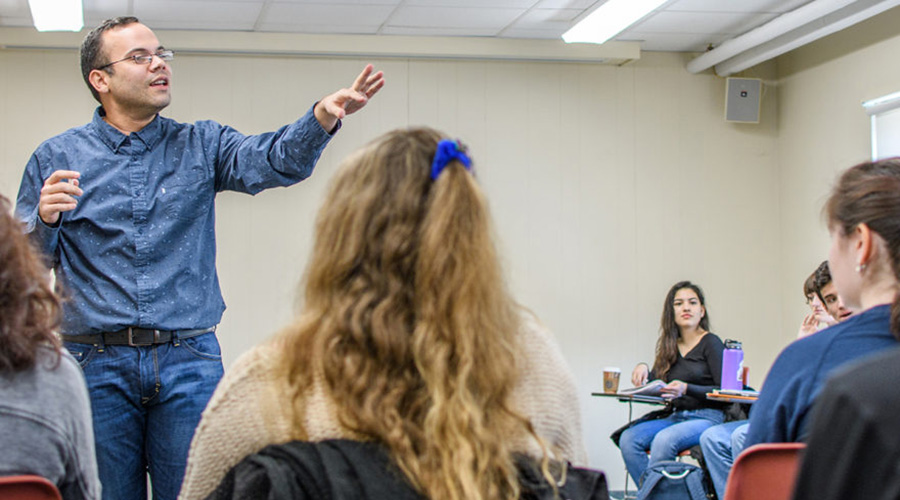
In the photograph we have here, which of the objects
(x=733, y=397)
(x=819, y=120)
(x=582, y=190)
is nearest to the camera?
(x=733, y=397)

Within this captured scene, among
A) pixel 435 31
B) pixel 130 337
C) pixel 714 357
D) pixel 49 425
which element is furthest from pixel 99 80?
pixel 714 357

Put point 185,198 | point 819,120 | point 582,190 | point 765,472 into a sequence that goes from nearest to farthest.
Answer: point 765,472 → point 185,198 → point 819,120 → point 582,190

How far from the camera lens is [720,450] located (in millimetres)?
4148

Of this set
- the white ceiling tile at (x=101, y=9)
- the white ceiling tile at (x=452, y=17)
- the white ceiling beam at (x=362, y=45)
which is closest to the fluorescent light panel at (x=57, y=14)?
the white ceiling tile at (x=101, y=9)

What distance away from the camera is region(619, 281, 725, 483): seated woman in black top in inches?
190

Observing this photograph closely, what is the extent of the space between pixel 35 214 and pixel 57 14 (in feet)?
9.63

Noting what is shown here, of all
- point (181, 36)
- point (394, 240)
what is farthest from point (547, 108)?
point (394, 240)

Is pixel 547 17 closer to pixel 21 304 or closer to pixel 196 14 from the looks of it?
pixel 196 14

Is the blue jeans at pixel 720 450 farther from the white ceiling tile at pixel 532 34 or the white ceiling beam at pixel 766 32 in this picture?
the white ceiling tile at pixel 532 34

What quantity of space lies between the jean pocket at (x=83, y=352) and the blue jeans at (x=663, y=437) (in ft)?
10.6

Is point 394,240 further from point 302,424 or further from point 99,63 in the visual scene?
point 99,63

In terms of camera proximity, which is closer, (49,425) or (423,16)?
(49,425)

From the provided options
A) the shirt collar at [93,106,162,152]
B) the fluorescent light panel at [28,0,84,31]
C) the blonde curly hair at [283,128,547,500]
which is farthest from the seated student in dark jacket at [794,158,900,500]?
the fluorescent light panel at [28,0,84,31]

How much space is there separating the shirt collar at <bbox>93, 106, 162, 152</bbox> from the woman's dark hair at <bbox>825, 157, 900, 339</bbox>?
1606mm
